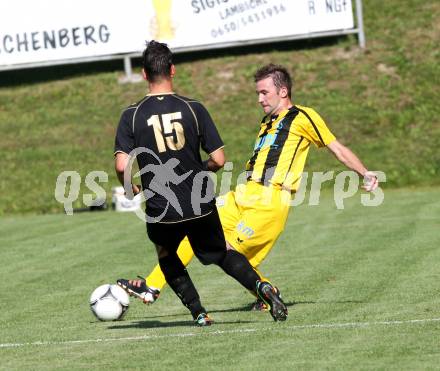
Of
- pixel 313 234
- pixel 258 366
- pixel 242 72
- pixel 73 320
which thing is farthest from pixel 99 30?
pixel 258 366

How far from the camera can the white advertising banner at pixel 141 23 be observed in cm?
2605

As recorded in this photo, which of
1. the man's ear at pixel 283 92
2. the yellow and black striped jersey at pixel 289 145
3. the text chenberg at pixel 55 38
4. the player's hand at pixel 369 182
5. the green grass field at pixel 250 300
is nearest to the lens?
the green grass field at pixel 250 300

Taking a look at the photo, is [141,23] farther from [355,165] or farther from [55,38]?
[355,165]

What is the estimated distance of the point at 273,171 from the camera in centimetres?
946

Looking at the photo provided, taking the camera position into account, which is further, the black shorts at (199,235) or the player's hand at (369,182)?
the player's hand at (369,182)

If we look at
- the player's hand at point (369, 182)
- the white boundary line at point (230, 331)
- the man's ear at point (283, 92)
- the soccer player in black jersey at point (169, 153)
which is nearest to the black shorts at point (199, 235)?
the soccer player in black jersey at point (169, 153)

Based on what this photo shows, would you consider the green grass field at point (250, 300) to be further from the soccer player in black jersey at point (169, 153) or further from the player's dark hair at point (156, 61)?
the player's dark hair at point (156, 61)

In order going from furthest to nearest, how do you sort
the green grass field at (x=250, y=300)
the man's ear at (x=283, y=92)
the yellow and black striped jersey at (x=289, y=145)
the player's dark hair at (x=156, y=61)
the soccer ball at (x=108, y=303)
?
the man's ear at (x=283, y=92) → the yellow and black striped jersey at (x=289, y=145) → the soccer ball at (x=108, y=303) → the player's dark hair at (x=156, y=61) → the green grass field at (x=250, y=300)

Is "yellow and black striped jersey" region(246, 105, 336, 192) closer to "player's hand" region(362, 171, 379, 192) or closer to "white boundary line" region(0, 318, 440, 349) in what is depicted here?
"player's hand" region(362, 171, 379, 192)

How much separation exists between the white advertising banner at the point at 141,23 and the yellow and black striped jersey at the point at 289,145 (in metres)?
16.8

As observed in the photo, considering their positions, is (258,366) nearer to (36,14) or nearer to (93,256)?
(93,256)

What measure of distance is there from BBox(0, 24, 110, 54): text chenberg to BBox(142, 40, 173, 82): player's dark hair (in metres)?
18.6

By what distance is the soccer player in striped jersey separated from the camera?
941 centimetres

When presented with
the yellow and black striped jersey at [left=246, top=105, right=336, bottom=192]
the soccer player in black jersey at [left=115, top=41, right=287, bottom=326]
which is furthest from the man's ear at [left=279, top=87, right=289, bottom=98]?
the soccer player in black jersey at [left=115, top=41, right=287, bottom=326]
